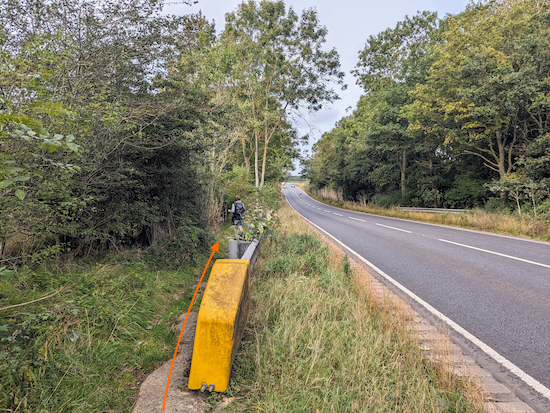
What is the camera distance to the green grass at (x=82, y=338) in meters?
2.63

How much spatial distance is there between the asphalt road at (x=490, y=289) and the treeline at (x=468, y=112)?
25.3 feet

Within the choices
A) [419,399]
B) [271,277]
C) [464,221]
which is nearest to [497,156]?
[464,221]

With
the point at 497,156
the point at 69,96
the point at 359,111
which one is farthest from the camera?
the point at 359,111

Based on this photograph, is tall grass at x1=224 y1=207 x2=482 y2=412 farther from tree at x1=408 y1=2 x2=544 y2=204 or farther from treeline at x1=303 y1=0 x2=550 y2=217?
tree at x1=408 y1=2 x2=544 y2=204

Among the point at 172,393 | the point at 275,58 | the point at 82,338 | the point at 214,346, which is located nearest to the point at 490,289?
the point at 214,346

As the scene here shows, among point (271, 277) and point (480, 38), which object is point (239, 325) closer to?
point (271, 277)

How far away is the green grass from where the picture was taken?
103 inches

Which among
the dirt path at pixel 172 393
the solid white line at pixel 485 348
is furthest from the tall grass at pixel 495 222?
the dirt path at pixel 172 393

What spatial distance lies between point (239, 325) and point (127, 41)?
531 centimetres

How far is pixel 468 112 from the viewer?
17.8 metres

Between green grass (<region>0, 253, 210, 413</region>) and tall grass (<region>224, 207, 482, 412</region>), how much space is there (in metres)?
1.16

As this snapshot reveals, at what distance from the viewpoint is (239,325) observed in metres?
3.06

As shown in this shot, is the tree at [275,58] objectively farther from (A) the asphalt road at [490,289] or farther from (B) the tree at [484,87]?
(A) the asphalt road at [490,289]

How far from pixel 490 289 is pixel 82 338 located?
6.47 m
